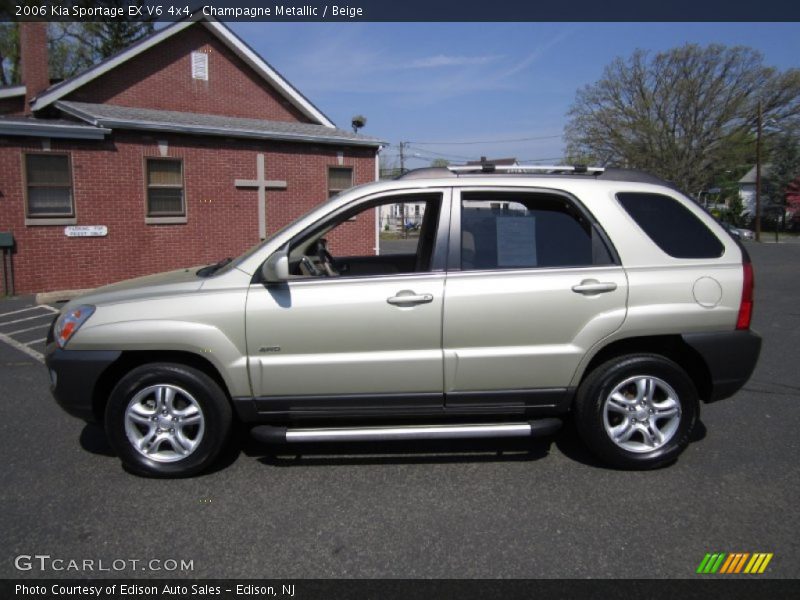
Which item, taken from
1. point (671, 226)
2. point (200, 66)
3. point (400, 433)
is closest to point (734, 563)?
point (400, 433)

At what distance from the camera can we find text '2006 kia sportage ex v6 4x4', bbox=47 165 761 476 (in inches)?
148

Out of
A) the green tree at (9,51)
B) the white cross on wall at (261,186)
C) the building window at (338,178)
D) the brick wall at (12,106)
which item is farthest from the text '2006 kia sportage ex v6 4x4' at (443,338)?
the green tree at (9,51)

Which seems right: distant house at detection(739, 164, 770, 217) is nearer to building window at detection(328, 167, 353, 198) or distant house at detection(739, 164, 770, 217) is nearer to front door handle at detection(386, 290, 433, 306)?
building window at detection(328, 167, 353, 198)

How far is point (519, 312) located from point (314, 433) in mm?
1463

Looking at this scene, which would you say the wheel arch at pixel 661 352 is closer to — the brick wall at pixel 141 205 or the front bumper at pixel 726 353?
the front bumper at pixel 726 353

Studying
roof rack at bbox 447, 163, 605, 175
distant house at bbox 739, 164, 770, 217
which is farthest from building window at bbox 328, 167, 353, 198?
distant house at bbox 739, 164, 770, 217

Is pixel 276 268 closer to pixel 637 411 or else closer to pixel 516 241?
pixel 516 241

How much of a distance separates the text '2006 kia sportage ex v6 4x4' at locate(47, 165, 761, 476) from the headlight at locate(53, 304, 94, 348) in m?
0.01

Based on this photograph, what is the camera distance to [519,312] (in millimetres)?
3779

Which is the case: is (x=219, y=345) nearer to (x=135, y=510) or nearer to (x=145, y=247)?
(x=135, y=510)

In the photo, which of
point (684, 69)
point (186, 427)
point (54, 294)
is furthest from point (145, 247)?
point (684, 69)

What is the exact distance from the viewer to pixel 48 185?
1247 centimetres

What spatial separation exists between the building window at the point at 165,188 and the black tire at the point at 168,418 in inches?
434

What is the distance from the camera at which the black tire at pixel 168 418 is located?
12.4 ft
